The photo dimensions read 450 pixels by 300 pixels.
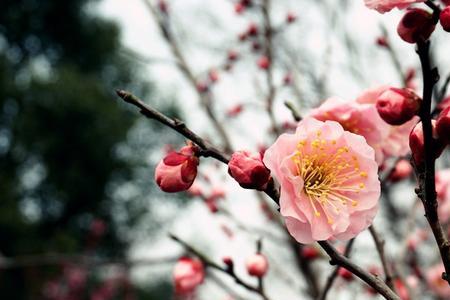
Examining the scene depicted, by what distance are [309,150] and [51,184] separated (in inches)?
422

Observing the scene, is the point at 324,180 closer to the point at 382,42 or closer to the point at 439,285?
the point at 382,42

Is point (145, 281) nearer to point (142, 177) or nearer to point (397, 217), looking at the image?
point (142, 177)

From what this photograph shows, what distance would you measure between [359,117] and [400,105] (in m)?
0.29

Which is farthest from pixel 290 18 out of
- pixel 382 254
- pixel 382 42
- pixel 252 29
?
pixel 382 254

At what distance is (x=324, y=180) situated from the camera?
755 mm

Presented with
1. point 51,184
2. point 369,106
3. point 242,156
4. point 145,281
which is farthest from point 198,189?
point 145,281

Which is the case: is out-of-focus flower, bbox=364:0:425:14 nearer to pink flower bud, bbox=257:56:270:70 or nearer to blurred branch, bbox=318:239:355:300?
blurred branch, bbox=318:239:355:300

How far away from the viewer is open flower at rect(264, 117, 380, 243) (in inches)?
24.0

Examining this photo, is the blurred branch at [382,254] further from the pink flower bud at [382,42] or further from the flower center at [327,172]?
the pink flower bud at [382,42]

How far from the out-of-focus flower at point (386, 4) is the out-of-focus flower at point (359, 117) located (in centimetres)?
28

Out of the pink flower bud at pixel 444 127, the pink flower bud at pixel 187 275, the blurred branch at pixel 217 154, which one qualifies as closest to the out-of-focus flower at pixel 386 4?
the pink flower bud at pixel 444 127

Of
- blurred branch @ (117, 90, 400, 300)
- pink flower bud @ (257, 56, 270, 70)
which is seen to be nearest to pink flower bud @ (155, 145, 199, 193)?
blurred branch @ (117, 90, 400, 300)

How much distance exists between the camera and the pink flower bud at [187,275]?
1072mm

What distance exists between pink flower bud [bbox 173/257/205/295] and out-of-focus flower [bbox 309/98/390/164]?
0.46 metres
